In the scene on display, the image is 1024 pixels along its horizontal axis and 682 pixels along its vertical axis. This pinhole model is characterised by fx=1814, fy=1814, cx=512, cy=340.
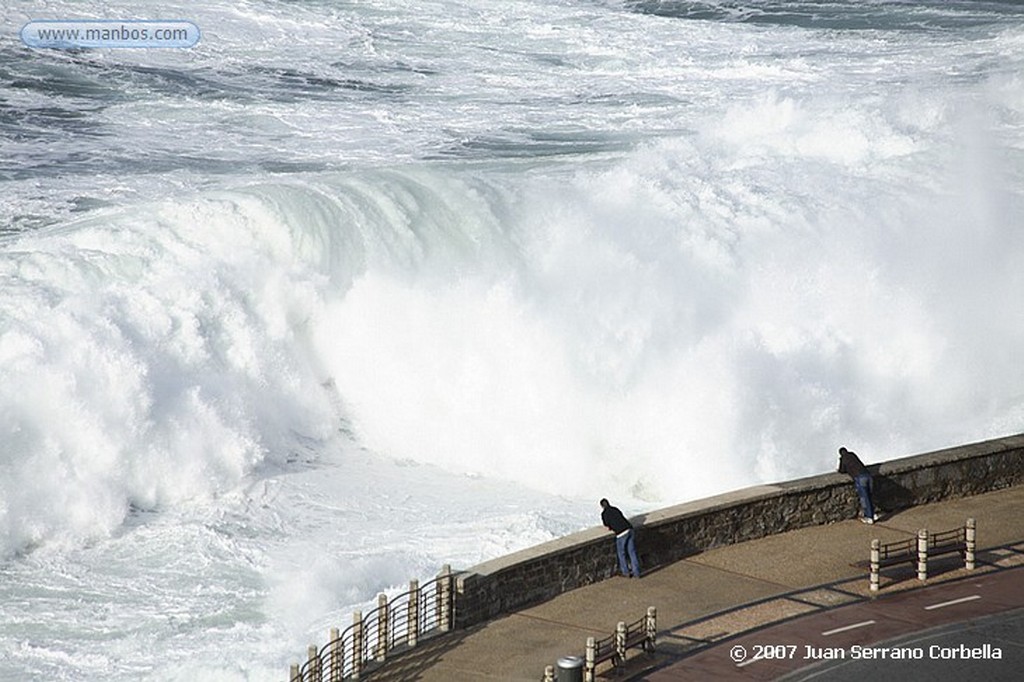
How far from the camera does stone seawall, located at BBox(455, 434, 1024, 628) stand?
17.4m

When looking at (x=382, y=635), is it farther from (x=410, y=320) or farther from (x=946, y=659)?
(x=410, y=320)

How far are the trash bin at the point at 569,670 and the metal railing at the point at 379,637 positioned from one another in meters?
1.83

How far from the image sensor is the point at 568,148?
37969mm

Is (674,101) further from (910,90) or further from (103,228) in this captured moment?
(103,228)

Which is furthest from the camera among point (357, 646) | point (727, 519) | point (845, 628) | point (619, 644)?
point (727, 519)

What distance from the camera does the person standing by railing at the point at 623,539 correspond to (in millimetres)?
18281

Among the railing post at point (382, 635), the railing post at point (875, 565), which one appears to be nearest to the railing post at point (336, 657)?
the railing post at point (382, 635)

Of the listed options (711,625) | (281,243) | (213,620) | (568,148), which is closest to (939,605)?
(711,625)

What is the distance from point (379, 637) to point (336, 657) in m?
0.78

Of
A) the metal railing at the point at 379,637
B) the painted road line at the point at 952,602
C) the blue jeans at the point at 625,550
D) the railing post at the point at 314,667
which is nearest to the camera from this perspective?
the railing post at the point at 314,667

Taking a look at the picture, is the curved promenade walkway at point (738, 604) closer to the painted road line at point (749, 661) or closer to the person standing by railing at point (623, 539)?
the painted road line at point (749, 661)

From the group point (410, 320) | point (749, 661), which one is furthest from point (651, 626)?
point (410, 320)

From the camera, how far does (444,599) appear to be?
16.8 metres

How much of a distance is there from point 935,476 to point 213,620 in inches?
327
